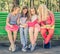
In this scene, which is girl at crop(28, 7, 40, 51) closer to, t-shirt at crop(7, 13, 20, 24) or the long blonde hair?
the long blonde hair

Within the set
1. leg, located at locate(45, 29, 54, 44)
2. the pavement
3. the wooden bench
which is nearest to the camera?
the pavement

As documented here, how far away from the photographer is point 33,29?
292 inches

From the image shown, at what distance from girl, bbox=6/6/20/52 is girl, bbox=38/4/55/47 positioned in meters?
0.64

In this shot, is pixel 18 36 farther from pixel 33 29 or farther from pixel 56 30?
pixel 56 30

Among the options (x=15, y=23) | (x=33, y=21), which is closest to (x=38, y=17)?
(x=33, y=21)

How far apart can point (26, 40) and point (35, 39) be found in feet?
0.79

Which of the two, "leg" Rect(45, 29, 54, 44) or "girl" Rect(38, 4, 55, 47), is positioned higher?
"girl" Rect(38, 4, 55, 47)

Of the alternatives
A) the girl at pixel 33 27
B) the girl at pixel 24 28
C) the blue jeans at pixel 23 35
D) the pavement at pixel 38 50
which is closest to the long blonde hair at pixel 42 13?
the girl at pixel 33 27

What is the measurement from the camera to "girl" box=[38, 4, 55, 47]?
740 centimetres

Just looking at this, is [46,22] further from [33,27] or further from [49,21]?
[33,27]

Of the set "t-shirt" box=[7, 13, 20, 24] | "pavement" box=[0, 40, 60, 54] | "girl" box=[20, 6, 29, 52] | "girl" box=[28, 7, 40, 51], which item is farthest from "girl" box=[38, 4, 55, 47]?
"t-shirt" box=[7, 13, 20, 24]

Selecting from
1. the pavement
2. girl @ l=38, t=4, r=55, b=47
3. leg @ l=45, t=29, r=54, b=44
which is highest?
girl @ l=38, t=4, r=55, b=47

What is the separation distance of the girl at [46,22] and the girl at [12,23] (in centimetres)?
64

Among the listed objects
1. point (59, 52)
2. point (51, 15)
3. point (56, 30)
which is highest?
point (51, 15)
